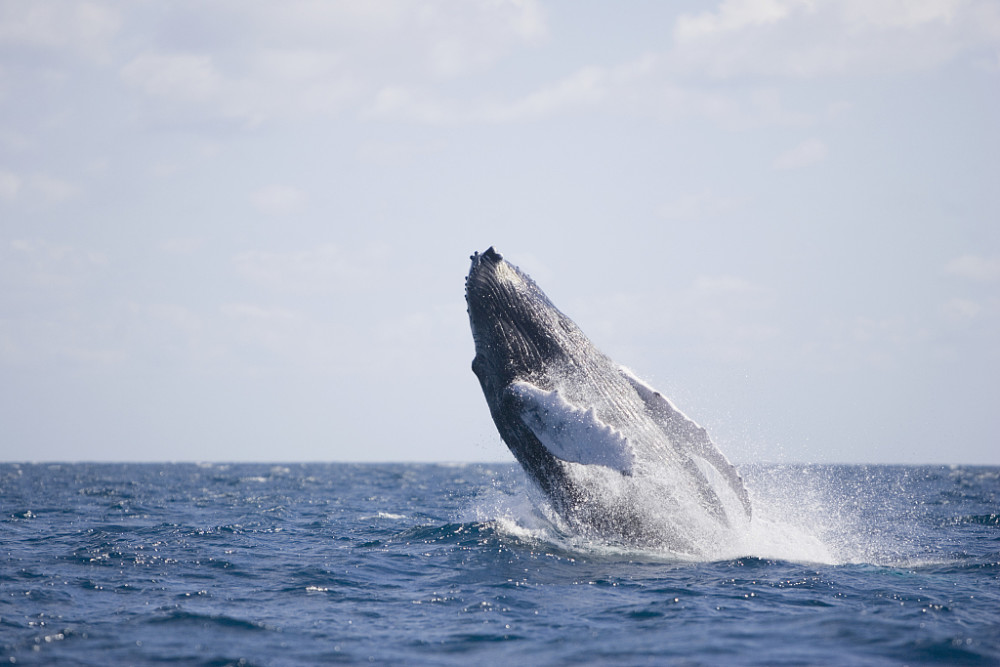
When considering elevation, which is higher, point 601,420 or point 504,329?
point 504,329

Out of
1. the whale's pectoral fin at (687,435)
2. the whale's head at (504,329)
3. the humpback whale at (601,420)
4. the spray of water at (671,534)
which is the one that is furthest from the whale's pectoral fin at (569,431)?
the whale's pectoral fin at (687,435)

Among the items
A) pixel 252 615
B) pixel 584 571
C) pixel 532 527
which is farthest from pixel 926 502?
pixel 252 615

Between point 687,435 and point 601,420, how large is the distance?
4.27ft

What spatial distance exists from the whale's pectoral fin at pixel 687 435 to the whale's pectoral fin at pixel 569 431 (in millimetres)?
1618

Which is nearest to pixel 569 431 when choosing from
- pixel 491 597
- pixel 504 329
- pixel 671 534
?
pixel 504 329

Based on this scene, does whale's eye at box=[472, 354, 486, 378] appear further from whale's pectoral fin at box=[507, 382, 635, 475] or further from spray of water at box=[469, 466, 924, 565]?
spray of water at box=[469, 466, 924, 565]

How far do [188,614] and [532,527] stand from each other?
5667mm

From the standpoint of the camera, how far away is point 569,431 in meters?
10.2

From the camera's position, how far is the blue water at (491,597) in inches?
287

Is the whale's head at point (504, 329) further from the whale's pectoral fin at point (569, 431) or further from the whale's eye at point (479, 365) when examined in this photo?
the whale's pectoral fin at point (569, 431)

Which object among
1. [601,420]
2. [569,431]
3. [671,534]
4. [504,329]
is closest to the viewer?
[569,431]

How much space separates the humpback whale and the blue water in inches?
19.3

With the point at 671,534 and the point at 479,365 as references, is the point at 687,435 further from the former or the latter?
the point at 479,365

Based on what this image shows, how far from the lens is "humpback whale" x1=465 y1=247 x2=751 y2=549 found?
Result: 11227 millimetres
